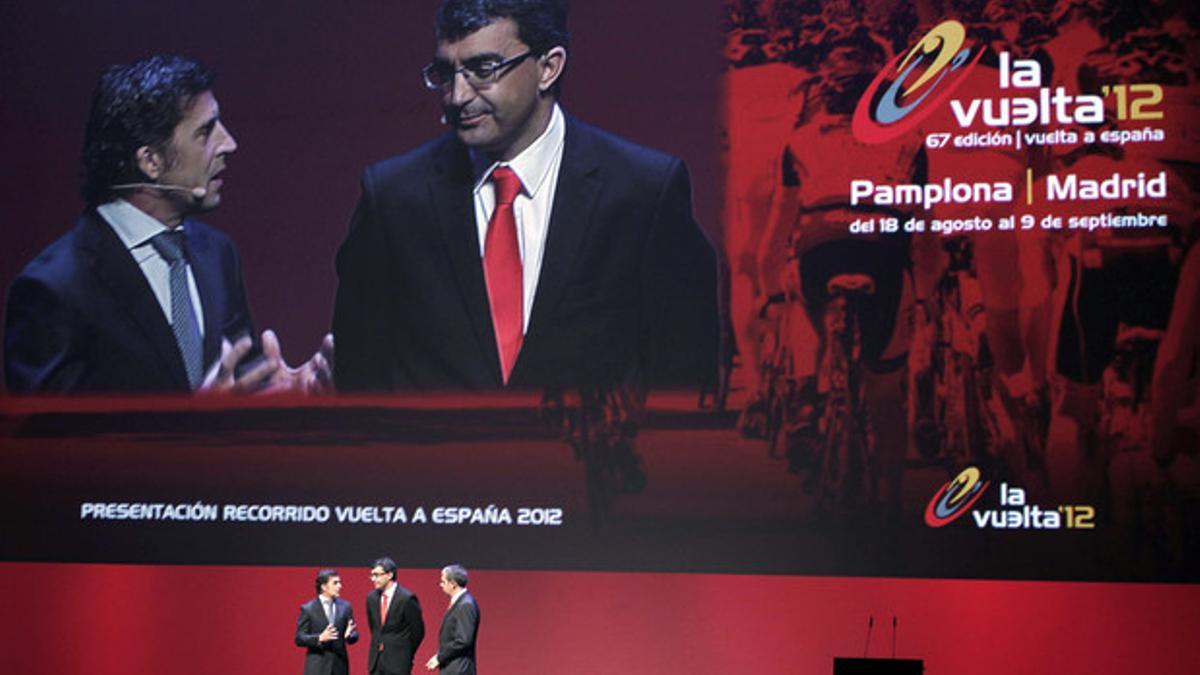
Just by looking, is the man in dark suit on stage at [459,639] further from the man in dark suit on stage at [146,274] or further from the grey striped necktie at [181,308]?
the grey striped necktie at [181,308]

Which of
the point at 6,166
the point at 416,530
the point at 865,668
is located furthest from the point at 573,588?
the point at 6,166

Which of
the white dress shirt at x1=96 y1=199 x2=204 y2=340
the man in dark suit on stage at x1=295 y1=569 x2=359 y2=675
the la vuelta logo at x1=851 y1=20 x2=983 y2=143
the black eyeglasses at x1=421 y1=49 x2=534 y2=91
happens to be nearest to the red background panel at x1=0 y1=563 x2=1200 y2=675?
the man in dark suit on stage at x1=295 y1=569 x2=359 y2=675

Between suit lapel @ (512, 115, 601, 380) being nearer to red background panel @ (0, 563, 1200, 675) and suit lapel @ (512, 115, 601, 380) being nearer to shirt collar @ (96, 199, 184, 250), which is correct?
red background panel @ (0, 563, 1200, 675)

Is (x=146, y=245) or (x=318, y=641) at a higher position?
(x=146, y=245)

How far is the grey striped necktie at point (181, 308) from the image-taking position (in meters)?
6.93

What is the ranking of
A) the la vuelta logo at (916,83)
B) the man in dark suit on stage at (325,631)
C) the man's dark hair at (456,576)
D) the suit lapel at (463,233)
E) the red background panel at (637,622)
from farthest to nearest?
the suit lapel at (463,233), the la vuelta logo at (916,83), the red background panel at (637,622), the man in dark suit on stage at (325,631), the man's dark hair at (456,576)

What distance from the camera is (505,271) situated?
679 centimetres

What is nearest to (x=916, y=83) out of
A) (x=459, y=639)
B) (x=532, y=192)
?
(x=532, y=192)

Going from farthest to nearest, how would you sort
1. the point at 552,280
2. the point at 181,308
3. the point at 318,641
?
the point at 181,308, the point at 552,280, the point at 318,641

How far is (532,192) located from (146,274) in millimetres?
1980

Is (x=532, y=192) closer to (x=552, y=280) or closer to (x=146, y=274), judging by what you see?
(x=552, y=280)

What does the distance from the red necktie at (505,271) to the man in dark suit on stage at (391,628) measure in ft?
4.11

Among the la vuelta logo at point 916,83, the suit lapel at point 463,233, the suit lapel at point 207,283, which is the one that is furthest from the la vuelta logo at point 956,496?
the suit lapel at point 207,283

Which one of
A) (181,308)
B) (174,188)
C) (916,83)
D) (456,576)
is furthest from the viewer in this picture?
(174,188)
